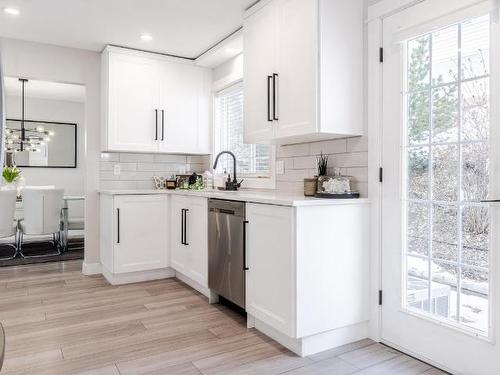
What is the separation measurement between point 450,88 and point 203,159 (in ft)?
10.5

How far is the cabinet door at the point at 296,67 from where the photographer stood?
2406 millimetres

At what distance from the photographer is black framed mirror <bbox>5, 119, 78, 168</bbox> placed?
6465mm

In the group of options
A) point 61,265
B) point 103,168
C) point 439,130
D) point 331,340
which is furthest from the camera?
point 61,265

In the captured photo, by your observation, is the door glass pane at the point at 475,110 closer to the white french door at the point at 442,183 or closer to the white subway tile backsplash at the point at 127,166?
the white french door at the point at 442,183

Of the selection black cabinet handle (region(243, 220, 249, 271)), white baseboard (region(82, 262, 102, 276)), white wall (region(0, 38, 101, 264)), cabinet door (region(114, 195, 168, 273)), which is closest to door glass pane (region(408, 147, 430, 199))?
black cabinet handle (region(243, 220, 249, 271))

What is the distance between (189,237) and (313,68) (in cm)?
191

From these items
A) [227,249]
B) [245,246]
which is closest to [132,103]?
[227,249]

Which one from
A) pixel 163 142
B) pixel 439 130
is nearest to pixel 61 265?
pixel 163 142

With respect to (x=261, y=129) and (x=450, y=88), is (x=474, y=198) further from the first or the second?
(x=261, y=129)

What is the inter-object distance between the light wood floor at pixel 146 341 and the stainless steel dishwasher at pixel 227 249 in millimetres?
212

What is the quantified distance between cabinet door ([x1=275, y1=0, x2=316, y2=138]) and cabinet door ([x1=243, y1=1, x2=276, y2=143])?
0.09 m

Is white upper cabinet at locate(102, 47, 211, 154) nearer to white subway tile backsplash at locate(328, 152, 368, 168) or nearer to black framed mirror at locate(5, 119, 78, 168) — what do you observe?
white subway tile backsplash at locate(328, 152, 368, 168)

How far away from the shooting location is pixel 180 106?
435 centimetres

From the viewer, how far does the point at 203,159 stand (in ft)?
15.7
